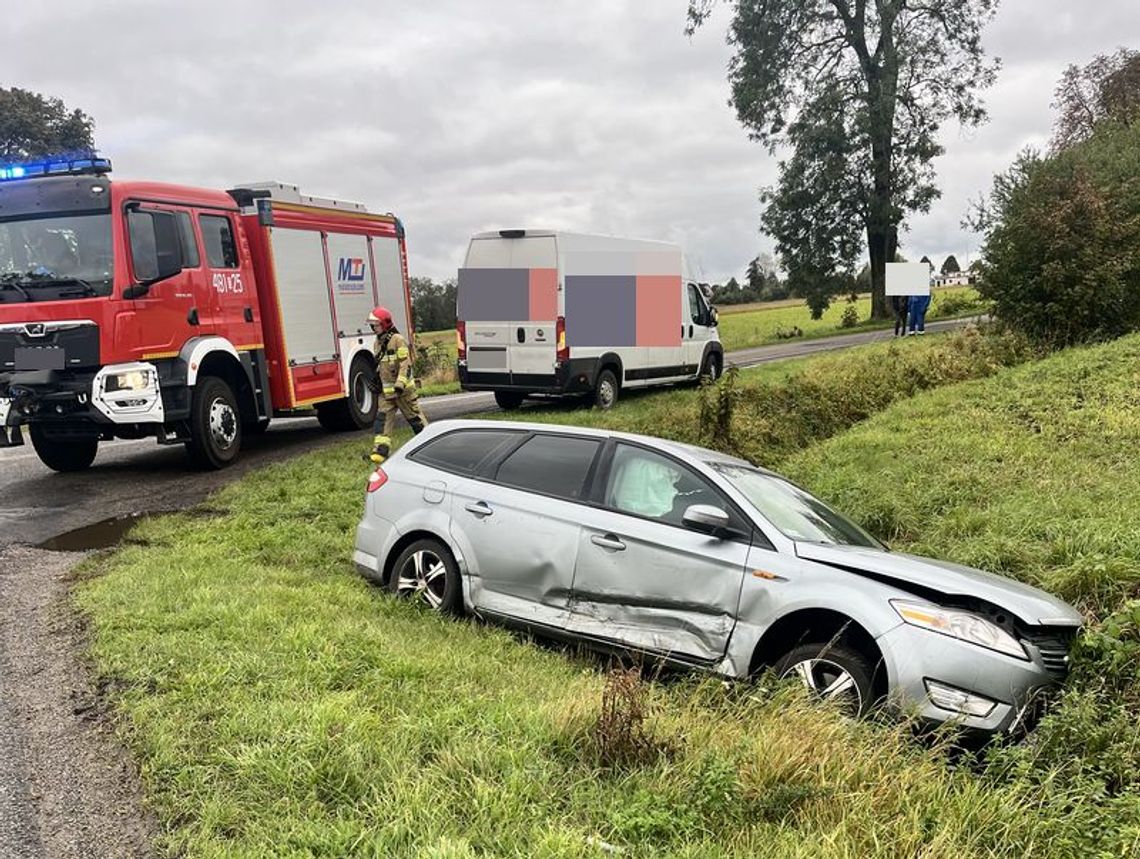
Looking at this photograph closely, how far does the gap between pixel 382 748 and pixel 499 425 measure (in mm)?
2918

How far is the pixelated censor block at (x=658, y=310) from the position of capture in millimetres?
14188

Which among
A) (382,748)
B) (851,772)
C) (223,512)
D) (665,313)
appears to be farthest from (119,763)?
(665,313)

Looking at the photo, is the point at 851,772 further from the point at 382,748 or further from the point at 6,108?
the point at 6,108

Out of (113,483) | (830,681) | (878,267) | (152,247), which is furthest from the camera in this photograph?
(878,267)

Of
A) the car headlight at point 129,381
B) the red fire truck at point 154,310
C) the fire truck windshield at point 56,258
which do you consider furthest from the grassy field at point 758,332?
the fire truck windshield at point 56,258

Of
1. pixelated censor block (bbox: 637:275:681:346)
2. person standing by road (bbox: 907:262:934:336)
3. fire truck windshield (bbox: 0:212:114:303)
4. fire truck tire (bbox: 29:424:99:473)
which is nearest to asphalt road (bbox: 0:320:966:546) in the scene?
fire truck tire (bbox: 29:424:99:473)

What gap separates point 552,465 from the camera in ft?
17.6

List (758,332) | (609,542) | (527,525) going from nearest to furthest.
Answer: (609,542), (527,525), (758,332)

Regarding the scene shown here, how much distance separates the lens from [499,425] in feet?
19.3

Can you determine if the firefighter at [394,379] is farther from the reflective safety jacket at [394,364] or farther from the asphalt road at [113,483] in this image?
the asphalt road at [113,483]

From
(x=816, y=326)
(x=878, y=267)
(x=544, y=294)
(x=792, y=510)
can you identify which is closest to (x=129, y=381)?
(x=544, y=294)

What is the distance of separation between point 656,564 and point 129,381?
6250 mm

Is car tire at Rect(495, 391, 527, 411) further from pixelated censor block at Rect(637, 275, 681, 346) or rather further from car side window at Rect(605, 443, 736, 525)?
car side window at Rect(605, 443, 736, 525)

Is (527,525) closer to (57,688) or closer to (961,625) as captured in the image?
(961,625)
